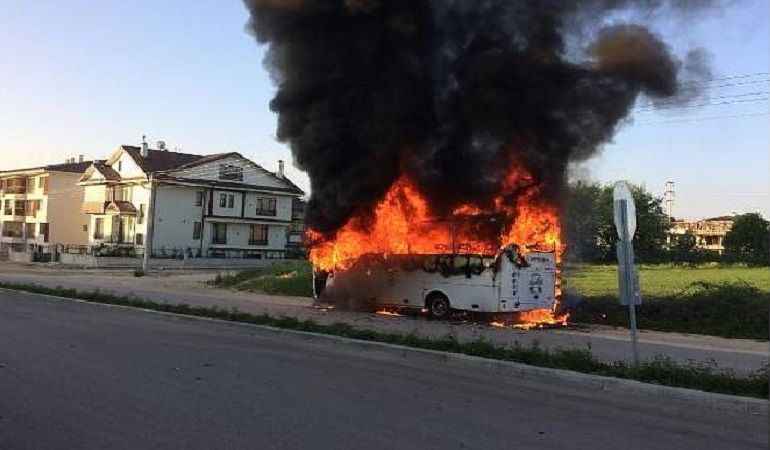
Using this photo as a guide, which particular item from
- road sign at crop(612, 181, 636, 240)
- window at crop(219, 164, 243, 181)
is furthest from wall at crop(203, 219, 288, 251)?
road sign at crop(612, 181, 636, 240)

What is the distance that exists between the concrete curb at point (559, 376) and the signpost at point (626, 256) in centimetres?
95

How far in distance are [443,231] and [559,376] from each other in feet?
32.2

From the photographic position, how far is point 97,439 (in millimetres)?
5309

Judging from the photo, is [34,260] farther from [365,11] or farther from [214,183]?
[365,11]

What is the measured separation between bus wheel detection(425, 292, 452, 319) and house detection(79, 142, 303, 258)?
36373mm

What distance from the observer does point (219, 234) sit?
55.5m

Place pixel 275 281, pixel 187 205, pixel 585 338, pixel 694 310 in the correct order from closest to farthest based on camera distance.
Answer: pixel 585 338 → pixel 694 310 → pixel 275 281 → pixel 187 205

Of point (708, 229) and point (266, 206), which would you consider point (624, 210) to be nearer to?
point (266, 206)

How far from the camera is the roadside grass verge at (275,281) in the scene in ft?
78.9

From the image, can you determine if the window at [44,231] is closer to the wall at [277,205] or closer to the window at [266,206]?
the wall at [277,205]

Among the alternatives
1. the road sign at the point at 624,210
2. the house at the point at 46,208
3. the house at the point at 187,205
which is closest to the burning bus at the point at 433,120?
the road sign at the point at 624,210

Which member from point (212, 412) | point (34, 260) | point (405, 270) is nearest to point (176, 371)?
point (212, 412)

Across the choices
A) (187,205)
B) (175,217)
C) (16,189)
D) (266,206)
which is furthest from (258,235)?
(16,189)

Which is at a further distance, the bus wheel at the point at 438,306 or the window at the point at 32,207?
the window at the point at 32,207
